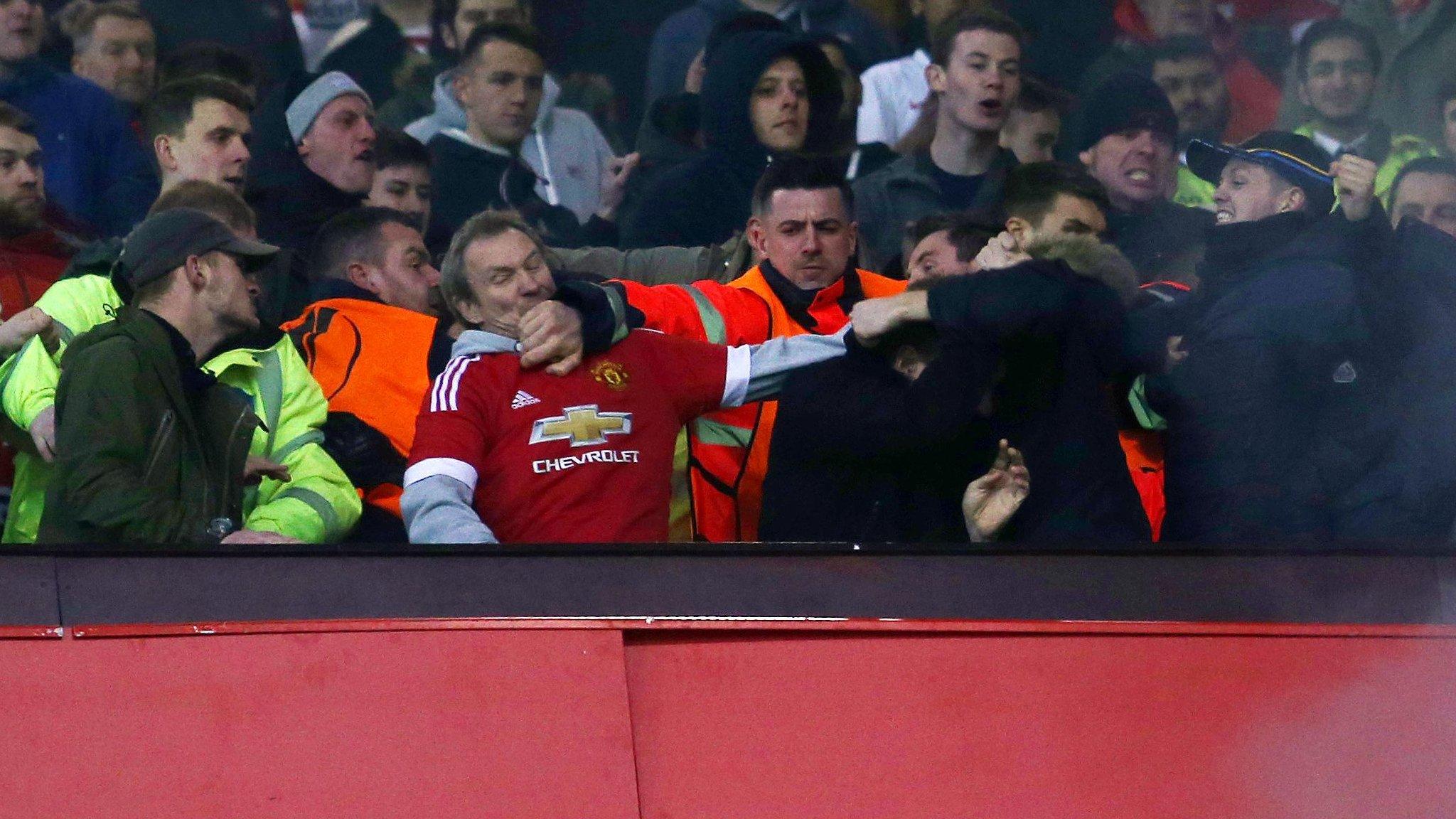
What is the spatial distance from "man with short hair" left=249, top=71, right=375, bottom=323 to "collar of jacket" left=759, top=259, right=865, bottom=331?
126 cm

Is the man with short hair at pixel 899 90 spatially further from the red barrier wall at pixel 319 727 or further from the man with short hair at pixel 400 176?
the red barrier wall at pixel 319 727

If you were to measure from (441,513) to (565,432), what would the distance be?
32 centimetres

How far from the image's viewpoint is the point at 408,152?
5.38 m

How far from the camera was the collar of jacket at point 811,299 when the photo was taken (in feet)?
14.8

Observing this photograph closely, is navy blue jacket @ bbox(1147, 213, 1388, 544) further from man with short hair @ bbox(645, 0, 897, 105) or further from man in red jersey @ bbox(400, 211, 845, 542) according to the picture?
man with short hair @ bbox(645, 0, 897, 105)

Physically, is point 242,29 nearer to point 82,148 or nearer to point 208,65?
point 208,65

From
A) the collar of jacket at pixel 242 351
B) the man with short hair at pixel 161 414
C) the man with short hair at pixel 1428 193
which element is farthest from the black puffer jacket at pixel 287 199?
the man with short hair at pixel 1428 193

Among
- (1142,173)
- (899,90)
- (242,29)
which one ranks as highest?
(242,29)

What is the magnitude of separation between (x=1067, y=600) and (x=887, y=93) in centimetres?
294

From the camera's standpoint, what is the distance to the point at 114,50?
18.2 ft

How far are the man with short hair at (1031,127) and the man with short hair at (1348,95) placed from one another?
29.9 inches

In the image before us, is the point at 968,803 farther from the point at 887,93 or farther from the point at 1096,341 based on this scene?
the point at 887,93

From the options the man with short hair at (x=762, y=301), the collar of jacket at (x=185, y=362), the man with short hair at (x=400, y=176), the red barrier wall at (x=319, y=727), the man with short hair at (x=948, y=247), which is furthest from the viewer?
the man with short hair at (x=400, y=176)

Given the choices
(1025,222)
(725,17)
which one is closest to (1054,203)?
(1025,222)
